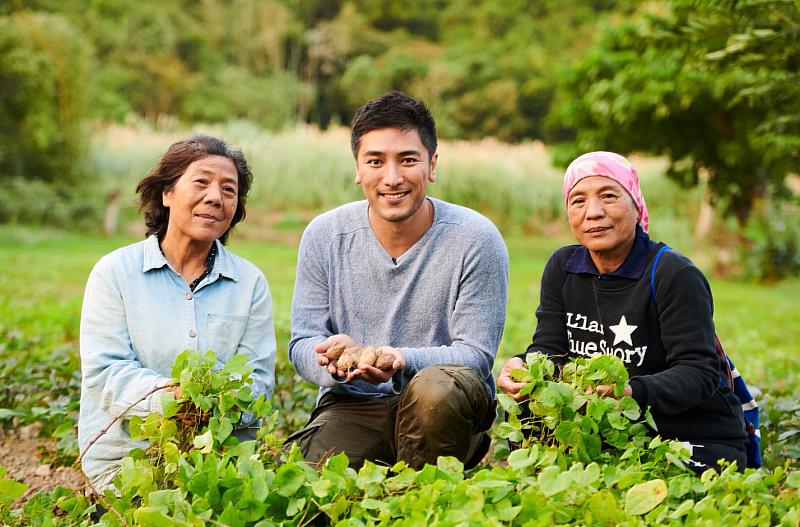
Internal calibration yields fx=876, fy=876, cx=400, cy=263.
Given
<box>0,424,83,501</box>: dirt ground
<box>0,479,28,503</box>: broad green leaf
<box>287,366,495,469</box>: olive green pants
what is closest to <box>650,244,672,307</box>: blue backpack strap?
<box>287,366,495,469</box>: olive green pants

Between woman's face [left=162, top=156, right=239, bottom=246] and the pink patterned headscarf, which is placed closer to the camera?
the pink patterned headscarf

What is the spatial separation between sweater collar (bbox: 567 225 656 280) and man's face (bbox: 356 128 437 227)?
50cm

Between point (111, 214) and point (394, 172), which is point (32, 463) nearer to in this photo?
point (394, 172)

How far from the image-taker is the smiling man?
2518mm

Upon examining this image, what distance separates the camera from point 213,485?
1.67 meters

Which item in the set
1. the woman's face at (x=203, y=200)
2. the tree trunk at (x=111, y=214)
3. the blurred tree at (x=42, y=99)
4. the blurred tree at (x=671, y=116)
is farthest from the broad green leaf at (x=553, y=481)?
the blurred tree at (x=42, y=99)

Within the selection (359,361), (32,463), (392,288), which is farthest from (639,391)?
(32,463)

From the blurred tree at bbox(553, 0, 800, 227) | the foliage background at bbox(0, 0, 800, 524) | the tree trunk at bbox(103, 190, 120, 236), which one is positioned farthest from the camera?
the tree trunk at bbox(103, 190, 120, 236)

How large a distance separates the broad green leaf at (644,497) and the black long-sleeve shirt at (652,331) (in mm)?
493

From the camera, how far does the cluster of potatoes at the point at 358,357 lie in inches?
88.6

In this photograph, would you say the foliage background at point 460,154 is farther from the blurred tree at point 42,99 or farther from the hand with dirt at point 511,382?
the hand with dirt at point 511,382

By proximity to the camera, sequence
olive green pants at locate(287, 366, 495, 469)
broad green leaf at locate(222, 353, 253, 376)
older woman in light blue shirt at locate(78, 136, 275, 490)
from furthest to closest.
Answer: older woman in light blue shirt at locate(78, 136, 275, 490) → olive green pants at locate(287, 366, 495, 469) → broad green leaf at locate(222, 353, 253, 376)

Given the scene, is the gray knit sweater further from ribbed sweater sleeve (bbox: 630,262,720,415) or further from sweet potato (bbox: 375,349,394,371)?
ribbed sweater sleeve (bbox: 630,262,720,415)

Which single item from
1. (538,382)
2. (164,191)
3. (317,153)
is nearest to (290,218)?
(317,153)
